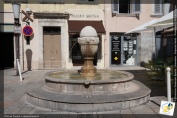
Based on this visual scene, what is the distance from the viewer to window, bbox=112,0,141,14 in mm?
15257

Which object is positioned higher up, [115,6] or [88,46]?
[115,6]

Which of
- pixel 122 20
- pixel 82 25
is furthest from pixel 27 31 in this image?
pixel 122 20

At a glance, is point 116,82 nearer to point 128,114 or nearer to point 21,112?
point 128,114

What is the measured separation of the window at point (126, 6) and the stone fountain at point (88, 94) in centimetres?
841

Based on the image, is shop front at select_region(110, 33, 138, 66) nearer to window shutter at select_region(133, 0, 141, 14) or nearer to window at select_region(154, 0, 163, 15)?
window shutter at select_region(133, 0, 141, 14)

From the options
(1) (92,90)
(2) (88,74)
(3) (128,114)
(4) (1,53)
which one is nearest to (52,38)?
(4) (1,53)

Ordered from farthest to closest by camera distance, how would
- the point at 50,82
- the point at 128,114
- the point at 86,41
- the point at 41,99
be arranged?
1. the point at 86,41
2. the point at 50,82
3. the point at 41,99
4. the point at 128,114

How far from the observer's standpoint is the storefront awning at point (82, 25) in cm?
1375

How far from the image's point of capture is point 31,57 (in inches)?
580

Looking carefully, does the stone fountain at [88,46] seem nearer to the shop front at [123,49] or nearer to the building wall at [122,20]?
the building wall at [122,20]

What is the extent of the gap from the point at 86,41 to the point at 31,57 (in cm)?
831

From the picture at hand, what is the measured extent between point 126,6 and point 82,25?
13.0 feet

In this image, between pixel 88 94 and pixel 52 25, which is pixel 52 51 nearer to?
pixel 52 25

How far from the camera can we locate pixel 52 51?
1498 cm
